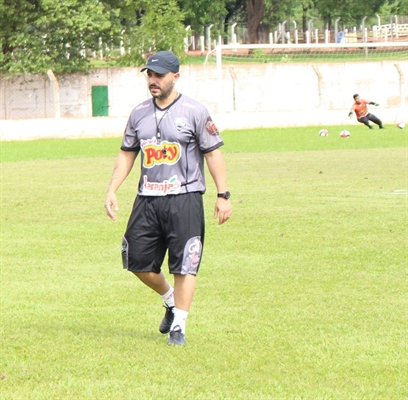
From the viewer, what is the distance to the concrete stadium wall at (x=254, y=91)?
42.6 m

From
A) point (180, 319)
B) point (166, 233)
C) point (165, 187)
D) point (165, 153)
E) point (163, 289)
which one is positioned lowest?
point (180, 319)

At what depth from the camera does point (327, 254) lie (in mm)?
11102

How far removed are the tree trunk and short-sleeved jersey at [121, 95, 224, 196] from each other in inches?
2594

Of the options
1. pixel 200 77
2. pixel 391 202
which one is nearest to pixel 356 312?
pixel 391 202

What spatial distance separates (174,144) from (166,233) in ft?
2.04

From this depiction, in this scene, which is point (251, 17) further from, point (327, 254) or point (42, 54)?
point (327, 254)

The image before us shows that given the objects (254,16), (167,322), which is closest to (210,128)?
(167,322)

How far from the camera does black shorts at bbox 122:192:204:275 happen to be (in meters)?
7.19

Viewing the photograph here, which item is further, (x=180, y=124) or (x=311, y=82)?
(x=311, y=82)

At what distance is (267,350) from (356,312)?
4.74 feet

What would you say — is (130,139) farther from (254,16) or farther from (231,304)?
(254,16)

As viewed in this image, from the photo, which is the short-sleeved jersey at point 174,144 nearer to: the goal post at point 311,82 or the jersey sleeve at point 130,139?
the jersey sleeve at point 130,139

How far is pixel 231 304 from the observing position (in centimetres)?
859

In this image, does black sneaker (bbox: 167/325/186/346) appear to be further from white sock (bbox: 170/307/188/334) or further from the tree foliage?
the tree foliage
